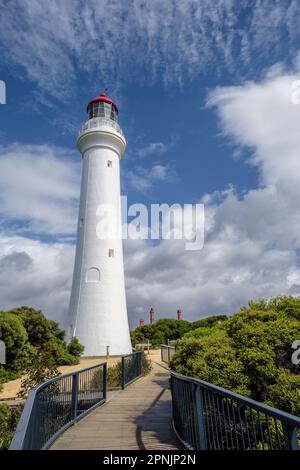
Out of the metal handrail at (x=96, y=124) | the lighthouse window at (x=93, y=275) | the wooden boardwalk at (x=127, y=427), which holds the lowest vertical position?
the wooden boardwalk at (x=127, y=427)

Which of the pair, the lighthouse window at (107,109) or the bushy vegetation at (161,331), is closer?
the lighthouse window at (107,109)

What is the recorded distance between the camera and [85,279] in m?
21.7

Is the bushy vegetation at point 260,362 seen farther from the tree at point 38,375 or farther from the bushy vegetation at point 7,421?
the tree at point 38,375

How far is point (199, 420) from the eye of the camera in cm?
450

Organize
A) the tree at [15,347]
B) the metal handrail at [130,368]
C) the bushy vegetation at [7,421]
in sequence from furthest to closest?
the tree at [15,347] < the metal handrail at [130,368] < the bushy vegetation at [7,421]

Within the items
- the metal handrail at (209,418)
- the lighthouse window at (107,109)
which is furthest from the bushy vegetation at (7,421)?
the lighthouse window at (107,109)

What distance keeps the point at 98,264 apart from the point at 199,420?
1769 centimetres

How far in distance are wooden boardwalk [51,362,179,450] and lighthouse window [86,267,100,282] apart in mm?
11395

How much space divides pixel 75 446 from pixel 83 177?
20.2m

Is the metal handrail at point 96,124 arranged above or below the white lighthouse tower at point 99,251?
above

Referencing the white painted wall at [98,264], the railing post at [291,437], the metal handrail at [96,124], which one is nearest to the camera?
the railing post at [291,437]

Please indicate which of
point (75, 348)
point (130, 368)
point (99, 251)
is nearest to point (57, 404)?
point (130, 368)

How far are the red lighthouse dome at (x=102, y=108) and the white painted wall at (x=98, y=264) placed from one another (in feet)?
5.05

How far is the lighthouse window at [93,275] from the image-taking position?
70.8 feet
